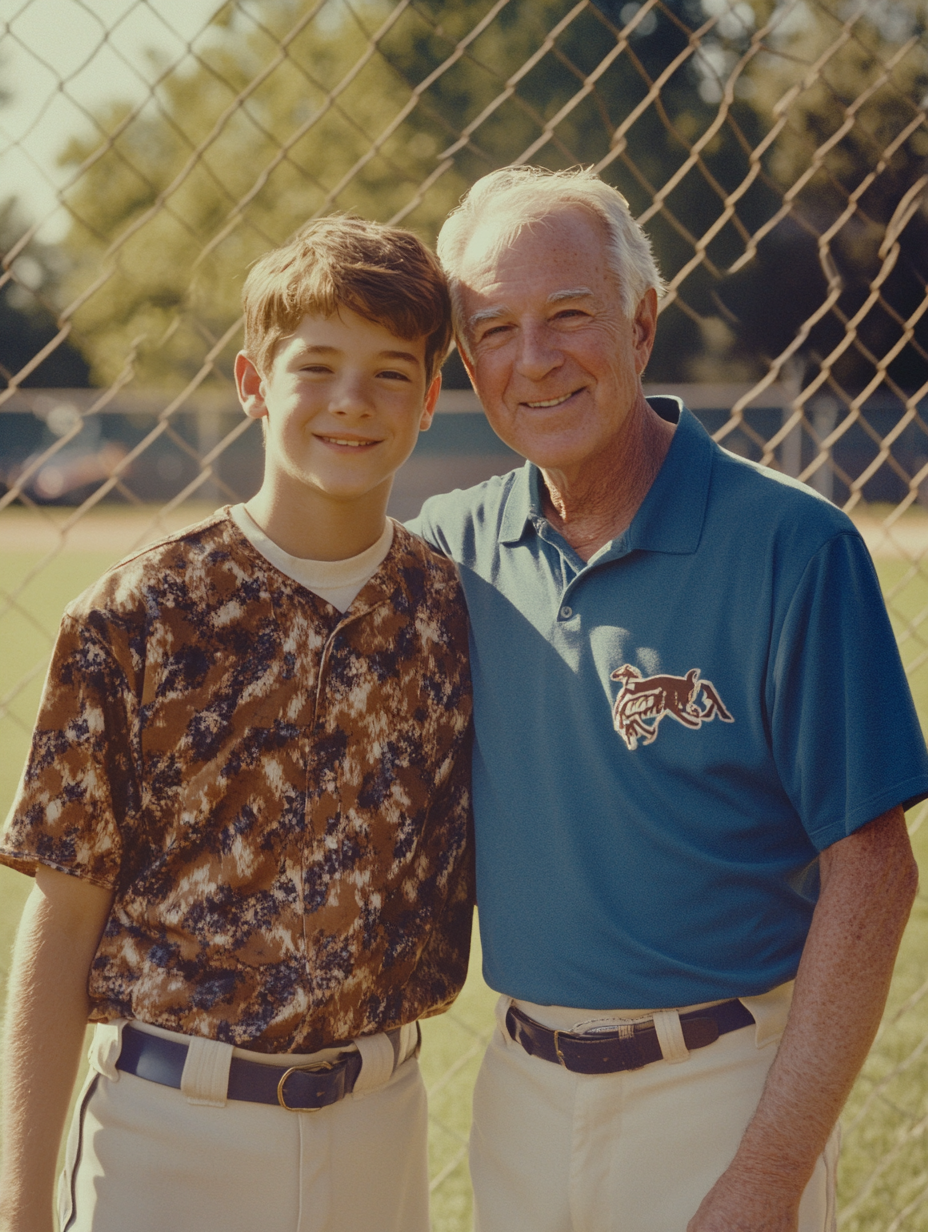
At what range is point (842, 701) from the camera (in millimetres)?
1661

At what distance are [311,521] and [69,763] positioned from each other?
520mm

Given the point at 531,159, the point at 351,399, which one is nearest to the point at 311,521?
the point at 351,399

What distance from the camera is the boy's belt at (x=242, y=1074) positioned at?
5.63ft

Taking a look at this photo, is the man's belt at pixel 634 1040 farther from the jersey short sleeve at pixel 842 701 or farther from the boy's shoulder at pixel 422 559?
the boy's shoulder at pixel 422 559

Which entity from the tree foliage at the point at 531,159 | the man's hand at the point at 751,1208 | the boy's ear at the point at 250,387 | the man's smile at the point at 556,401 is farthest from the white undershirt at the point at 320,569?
the tree foliage at the point at 531,159

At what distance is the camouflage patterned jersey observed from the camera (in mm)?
1661

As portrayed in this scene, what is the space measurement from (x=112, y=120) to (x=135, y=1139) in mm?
35848

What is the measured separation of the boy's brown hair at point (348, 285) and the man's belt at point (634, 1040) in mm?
1104

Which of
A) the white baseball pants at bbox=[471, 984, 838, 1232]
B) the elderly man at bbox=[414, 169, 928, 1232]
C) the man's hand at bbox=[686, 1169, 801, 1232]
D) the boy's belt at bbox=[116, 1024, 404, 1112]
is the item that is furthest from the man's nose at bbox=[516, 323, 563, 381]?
the man's hand at bbox=[686, 1169, 801, 1232]

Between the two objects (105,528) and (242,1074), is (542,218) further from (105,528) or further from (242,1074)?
(105,528)

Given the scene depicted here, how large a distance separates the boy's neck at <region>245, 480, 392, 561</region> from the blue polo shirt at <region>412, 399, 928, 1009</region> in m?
A: 0.32

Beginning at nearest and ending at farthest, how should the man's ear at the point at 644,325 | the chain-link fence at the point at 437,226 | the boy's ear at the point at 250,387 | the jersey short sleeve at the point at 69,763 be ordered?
the jersey short sleeve at the point at 69,763
the boy's ear at the point at 250,387
the man's ear at the point at 644,325
the chain-link fence at the point at 437,226

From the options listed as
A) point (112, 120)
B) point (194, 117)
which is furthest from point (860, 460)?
point (112, 120)

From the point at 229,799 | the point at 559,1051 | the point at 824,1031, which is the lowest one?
the point at 559,1051
